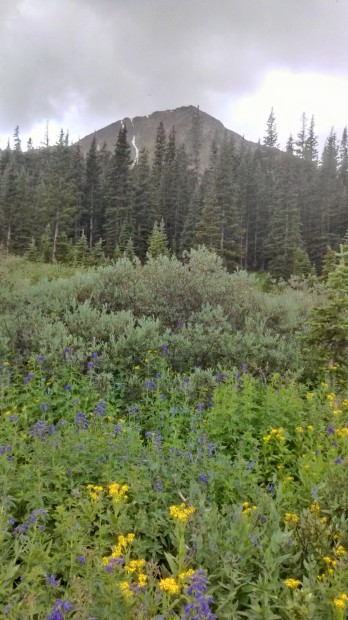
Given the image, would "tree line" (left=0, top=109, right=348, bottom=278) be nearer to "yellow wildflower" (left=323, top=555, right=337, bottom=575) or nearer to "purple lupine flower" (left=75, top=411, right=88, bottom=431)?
"purple lupine flower" (left=75, top=411, right=88, bottom=431)

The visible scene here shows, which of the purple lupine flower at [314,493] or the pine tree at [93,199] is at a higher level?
the pine tree at [93,199]

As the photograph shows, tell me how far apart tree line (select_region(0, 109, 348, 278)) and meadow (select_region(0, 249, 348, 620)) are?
28.9m

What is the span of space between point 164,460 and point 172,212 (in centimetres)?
5490

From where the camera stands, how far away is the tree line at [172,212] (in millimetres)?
44969

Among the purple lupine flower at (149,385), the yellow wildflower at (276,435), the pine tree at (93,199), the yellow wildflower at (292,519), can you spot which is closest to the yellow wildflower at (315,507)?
the yellow wildflower at (292,519)

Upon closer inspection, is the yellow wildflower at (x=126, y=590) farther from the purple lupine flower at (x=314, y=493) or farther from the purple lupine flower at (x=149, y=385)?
the purple lupine flower at (x=149, y=385)

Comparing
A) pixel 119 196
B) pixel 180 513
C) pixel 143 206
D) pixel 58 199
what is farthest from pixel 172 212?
pixel 180 513

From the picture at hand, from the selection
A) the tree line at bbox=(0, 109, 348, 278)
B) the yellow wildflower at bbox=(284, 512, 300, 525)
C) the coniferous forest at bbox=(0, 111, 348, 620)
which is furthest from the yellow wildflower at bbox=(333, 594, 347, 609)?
the tree line at bbox=(0, 109, 348, 278)

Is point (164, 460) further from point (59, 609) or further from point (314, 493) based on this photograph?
point (59, 609)

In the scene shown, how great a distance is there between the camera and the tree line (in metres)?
45.0

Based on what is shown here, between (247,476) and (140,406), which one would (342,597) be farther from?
(140,406)

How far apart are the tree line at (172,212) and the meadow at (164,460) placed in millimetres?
28871

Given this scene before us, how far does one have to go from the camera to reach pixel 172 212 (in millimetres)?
57188

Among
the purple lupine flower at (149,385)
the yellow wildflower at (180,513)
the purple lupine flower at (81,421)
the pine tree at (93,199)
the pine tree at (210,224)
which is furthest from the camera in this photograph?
the pine tree at (93,199)
